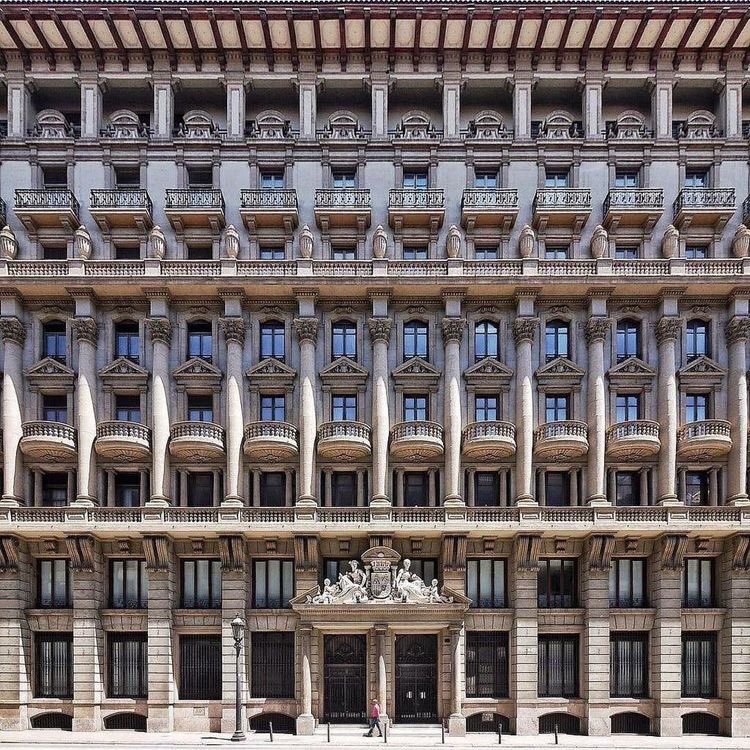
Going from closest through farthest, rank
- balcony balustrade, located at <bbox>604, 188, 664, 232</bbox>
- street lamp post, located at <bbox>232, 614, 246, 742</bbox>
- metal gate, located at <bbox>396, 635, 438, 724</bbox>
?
street lamp post, located at <bbox>232, 614, 246, 742</bbox>, metal gate, located at <bbox>396, 635, 438, 724</bbox>, balcony balustrade, located at <bbox>604, 188, 664, 232</bbox>

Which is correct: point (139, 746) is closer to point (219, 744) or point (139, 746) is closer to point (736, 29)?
point (219, 744)

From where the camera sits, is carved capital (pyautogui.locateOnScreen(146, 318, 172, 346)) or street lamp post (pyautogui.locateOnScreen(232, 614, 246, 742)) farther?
carved capital (pyautogui.locateOnScreen(146, 318, 172, 346))

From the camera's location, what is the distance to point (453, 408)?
32531 millimetres

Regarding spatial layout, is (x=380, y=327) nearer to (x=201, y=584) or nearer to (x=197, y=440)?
(x=197, y=440)

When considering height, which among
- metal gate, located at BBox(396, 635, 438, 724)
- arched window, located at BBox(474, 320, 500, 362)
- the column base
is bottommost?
the column base

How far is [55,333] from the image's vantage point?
34156mm

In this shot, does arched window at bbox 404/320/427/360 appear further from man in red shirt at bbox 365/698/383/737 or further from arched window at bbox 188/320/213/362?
man in red shirt at bbox 365/698/383/737

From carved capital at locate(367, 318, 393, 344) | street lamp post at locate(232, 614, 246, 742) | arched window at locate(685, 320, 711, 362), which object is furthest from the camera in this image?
arched window at locate(685, 320, 711, 362)

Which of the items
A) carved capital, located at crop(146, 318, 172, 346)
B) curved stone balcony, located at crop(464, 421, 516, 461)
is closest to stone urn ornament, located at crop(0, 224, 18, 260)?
carved capital, located at crop(146, 318, 172, 346)

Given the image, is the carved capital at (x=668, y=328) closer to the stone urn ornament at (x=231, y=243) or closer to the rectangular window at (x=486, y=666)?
the rectangular window at (x=486, y=666)

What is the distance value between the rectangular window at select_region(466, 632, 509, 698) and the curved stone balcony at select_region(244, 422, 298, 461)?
40.1 ft

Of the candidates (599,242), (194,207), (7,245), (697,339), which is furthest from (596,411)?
(7,245)

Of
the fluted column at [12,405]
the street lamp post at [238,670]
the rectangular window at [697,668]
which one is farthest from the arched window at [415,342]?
the fluted column at [12,405]

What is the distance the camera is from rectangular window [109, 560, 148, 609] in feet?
107
